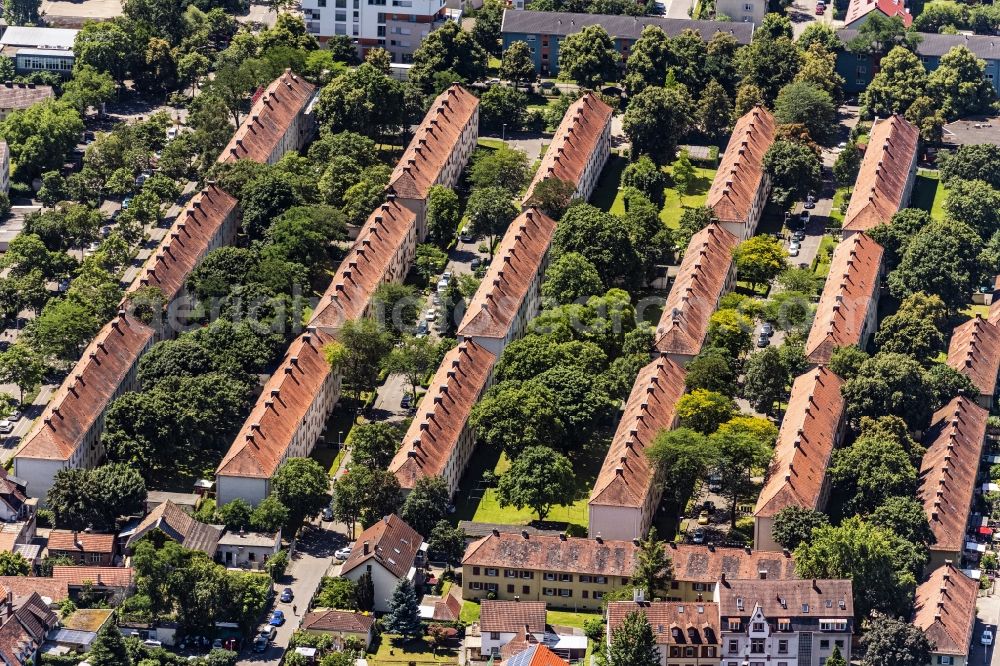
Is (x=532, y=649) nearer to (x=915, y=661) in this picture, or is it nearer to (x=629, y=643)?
(x=629, y=643)

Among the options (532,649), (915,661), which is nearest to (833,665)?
(915,661)

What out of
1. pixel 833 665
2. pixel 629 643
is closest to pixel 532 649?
pixel 629 643

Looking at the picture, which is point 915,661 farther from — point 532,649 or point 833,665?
point 532,649

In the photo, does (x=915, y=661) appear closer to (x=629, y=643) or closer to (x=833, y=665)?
(x=833, y=665)

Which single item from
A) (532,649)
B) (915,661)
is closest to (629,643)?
(532,649)
